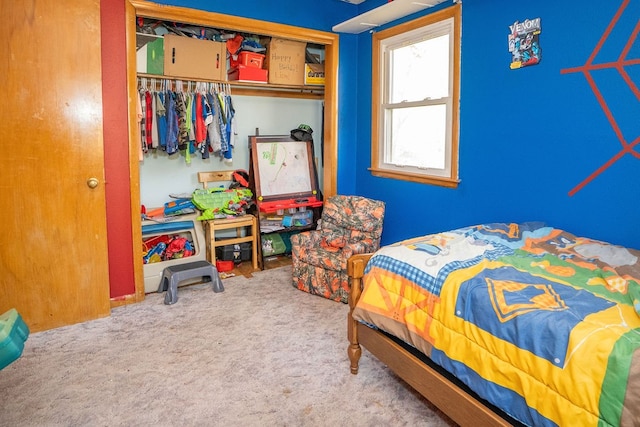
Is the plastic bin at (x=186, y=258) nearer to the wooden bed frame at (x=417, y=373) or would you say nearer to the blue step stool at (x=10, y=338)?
the blue step stool at (x=10, y=338)

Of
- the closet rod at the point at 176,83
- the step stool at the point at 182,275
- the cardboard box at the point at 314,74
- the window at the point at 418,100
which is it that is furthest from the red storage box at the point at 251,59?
the step stool at the point at 182,275

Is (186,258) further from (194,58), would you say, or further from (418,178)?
(418,178)

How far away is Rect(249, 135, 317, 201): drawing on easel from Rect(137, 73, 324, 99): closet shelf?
19.1 inches

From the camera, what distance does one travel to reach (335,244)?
377 cm

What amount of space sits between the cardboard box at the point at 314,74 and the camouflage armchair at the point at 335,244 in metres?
1.26

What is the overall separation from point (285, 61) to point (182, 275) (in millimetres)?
2230

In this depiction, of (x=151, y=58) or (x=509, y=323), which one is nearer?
(x=509, y=323)

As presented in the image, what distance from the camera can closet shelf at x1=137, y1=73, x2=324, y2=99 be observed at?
3.96m

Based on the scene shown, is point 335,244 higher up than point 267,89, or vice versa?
point 267,89

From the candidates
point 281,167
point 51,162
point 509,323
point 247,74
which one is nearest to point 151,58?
point 247,74

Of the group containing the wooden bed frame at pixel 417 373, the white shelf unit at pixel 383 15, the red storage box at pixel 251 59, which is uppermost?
the white shelf unit at pixel 383 15

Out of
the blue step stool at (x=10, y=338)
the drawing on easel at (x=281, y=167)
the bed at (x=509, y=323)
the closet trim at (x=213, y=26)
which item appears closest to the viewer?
the bed at (x=509, y=323)

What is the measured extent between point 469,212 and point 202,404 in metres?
2.13

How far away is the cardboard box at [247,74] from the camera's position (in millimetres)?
4059
